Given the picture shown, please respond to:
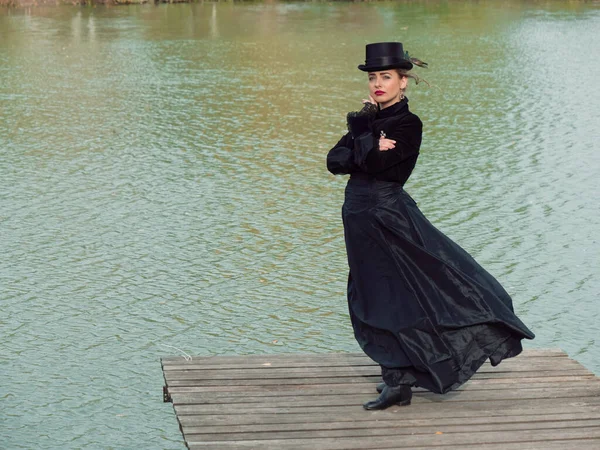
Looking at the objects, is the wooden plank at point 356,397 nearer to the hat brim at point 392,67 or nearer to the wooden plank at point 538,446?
the wooden plank at point 538,446

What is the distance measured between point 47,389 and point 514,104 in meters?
12.9

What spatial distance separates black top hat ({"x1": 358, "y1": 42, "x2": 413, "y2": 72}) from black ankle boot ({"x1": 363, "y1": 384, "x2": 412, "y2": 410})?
1440mm

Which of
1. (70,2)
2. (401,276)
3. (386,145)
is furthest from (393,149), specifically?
(70,2)

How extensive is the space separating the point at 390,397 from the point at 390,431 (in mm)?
236

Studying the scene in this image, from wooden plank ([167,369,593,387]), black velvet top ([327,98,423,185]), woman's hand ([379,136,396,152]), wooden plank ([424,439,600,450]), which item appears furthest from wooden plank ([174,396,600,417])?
woman's hand ([379,136,396,152])

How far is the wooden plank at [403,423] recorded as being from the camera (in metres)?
4.54

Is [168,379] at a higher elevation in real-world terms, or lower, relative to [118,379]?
higher

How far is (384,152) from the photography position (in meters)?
4.74

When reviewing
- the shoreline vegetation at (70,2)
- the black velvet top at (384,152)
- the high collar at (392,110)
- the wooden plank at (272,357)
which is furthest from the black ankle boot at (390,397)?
the shoreline vegetation at (70,2)

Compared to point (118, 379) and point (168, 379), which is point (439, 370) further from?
point (118, 379)

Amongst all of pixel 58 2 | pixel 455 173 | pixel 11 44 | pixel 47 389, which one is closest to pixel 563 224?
pixel 455 173

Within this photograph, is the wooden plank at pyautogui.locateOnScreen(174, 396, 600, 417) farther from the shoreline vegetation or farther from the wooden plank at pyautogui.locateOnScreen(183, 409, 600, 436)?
the shoreline vegetation

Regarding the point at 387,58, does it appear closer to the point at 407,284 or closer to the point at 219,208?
the point at 407,284

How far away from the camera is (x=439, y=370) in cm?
471
